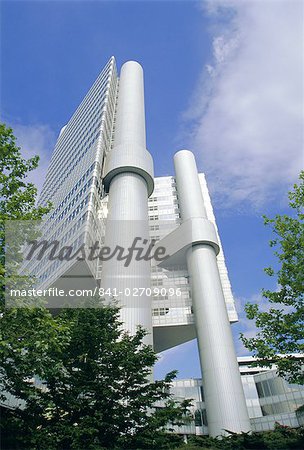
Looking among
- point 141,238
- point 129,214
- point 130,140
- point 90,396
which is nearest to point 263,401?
point 141,238

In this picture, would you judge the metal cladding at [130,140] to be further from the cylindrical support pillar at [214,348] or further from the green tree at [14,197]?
the green tree at [14,197]

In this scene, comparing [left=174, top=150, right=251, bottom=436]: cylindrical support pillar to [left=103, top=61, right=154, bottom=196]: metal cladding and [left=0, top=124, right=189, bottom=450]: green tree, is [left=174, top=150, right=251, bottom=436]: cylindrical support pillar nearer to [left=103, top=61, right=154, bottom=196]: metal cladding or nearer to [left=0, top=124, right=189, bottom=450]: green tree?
[left=103, top=61, right=154, bottom=196]: metal cladding

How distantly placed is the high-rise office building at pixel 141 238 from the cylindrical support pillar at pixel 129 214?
0.50 ft

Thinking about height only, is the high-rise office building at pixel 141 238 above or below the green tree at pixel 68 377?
above

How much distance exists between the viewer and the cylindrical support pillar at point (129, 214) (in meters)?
41.1

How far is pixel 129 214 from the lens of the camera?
4806 centimetres

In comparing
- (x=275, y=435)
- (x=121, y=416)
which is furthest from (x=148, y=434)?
(x=275, y=435)

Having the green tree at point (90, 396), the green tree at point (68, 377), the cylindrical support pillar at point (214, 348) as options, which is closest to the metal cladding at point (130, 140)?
the cylindrical support pillar at point (214, 348)

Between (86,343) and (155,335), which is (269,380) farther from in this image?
(86,343)

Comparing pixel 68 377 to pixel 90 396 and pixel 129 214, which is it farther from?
pixel 129 214

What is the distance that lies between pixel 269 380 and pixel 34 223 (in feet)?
185

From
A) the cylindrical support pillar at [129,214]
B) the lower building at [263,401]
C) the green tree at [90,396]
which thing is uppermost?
the cylindrical support pillar at [129,214]

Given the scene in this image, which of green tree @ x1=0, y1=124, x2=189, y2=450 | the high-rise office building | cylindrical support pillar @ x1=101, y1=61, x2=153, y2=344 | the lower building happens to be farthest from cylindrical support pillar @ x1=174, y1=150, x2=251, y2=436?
green tree @ x1=0, y1=124, x2=189, y2=450

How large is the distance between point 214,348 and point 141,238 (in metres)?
18.0
